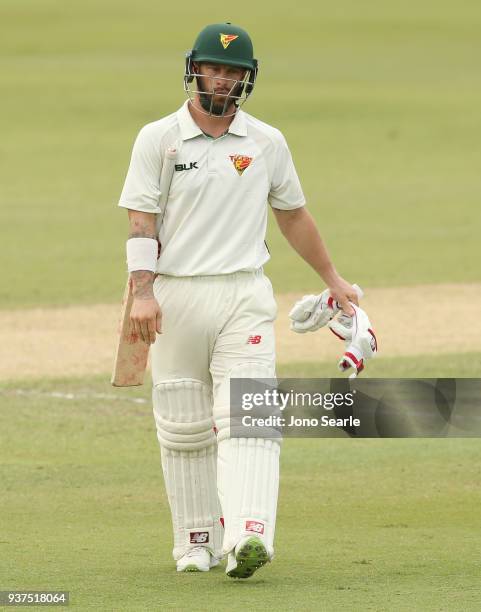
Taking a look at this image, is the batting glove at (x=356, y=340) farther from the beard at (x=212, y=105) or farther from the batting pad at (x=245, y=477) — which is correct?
the beard at (x=212, y=105)

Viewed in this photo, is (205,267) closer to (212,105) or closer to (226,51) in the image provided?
(212,105)

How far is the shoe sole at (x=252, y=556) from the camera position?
568 centimetres

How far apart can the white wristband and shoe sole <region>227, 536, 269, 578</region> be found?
1050 millimetres

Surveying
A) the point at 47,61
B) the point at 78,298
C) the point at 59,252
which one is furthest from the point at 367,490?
the point at 47,61

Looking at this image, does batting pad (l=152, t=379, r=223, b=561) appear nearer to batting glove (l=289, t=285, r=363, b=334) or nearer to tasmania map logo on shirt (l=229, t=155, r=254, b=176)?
batting glove (l=289, t=285, r=363, b=334)

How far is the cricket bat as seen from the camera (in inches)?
240

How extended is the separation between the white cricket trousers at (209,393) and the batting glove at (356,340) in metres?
0.30

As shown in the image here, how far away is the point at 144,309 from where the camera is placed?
5957 millimetres

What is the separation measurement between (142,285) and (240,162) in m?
0.58

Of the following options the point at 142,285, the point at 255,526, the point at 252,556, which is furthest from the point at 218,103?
the point at 252,556

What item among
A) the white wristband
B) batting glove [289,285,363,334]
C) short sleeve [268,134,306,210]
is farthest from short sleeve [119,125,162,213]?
batting glove [289,285,363,334]

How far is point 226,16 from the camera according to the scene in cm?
4847

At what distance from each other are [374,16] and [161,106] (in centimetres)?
1616

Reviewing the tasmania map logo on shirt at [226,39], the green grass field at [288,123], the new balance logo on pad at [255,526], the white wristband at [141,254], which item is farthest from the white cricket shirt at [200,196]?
the green grass field at [288,123]
